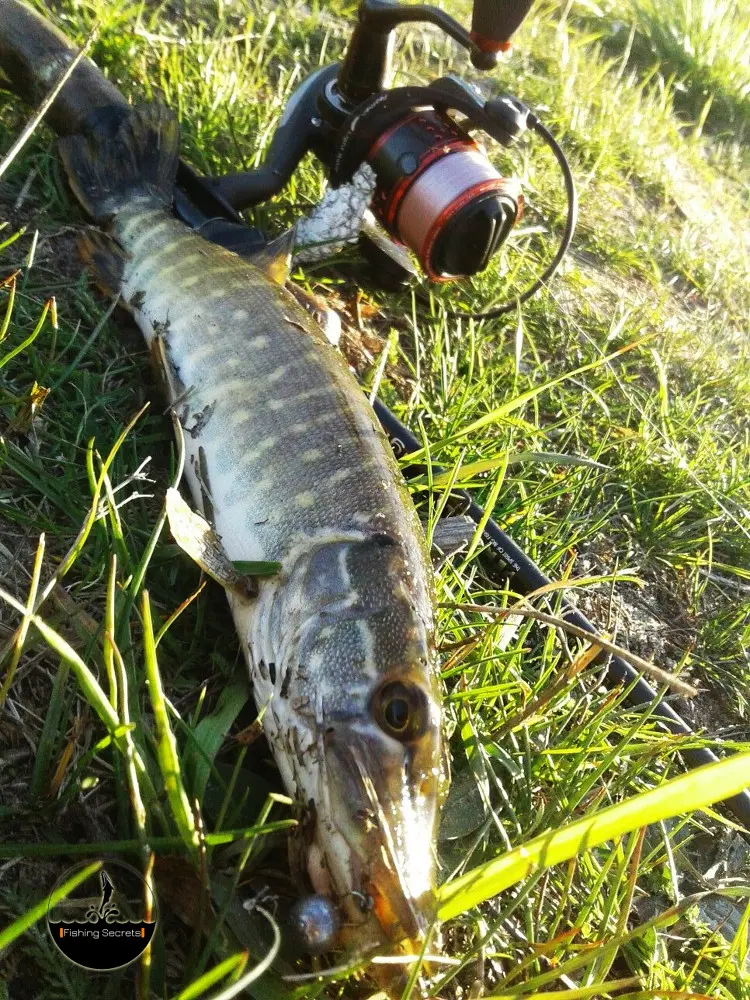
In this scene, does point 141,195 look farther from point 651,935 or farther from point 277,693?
point 651,935

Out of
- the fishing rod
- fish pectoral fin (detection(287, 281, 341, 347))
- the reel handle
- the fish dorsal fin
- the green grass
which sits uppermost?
the reel handle

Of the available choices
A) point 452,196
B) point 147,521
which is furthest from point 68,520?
point 452,196

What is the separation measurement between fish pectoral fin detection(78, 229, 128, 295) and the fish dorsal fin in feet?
1.42

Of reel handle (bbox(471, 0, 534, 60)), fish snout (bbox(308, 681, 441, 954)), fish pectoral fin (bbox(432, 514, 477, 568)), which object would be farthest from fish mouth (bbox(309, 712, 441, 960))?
reel handle (bbox(471, 0, 534, 60))

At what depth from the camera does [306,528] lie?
1791 millimetres

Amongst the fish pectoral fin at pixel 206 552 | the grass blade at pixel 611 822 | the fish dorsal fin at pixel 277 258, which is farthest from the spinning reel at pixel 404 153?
the grass blade at pixel 611 822

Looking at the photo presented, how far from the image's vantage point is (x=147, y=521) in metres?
1.97

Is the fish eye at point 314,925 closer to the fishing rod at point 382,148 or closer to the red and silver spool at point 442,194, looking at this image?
the fishing rod at point 382,148

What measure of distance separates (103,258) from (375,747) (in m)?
1.81

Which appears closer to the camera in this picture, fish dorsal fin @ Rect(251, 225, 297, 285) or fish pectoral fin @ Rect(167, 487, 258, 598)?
fish pectoral fin @ Rect(167, 487, 258, 598)

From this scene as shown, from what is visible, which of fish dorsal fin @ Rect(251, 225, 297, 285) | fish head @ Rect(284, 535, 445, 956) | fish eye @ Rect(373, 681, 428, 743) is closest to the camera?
fish head @ Rect(284, 535, 445, 956)

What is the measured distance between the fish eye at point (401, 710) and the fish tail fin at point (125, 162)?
6.25 ft

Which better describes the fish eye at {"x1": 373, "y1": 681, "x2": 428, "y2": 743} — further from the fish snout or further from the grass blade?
the grass blade

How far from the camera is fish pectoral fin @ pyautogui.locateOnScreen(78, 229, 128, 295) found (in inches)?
94.7
